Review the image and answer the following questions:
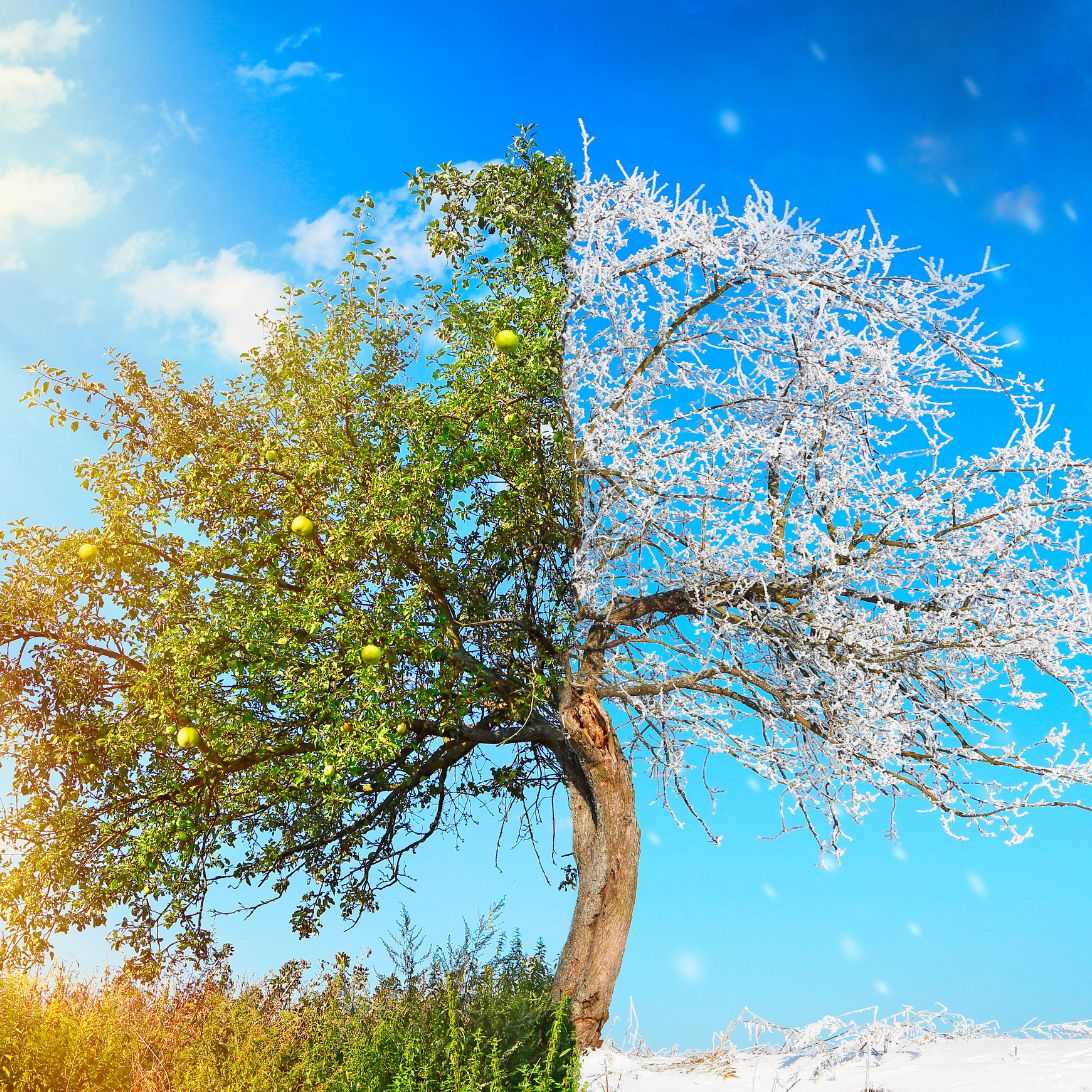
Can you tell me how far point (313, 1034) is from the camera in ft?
29.2

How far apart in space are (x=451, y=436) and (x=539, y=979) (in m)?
5.13

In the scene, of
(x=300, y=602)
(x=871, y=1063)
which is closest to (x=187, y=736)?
(x=300, y=602)

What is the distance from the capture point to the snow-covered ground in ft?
23.4

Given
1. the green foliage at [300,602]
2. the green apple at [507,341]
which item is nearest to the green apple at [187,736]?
the green foliage at [300,602]

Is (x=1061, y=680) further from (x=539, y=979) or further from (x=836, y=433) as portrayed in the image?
(x=539, y=979)

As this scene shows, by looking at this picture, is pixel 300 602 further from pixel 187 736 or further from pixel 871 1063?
pixel 871 1063

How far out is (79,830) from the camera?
370 inches

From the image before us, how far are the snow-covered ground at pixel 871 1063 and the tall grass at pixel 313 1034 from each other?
0.74 meters

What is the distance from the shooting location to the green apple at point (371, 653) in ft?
26.3

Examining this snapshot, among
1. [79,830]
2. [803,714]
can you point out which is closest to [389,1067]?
[79,830]

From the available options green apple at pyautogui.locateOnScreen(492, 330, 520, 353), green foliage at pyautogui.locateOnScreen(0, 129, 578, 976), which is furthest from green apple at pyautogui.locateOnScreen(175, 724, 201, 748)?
green apple at pyautogui.locateOnScreen(492, 330, 520, 353)

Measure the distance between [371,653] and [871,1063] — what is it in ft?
16.4

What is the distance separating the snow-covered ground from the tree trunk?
1.62 feet

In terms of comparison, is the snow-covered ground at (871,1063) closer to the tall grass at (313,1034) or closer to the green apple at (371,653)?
the tall grass at (313,1034)
